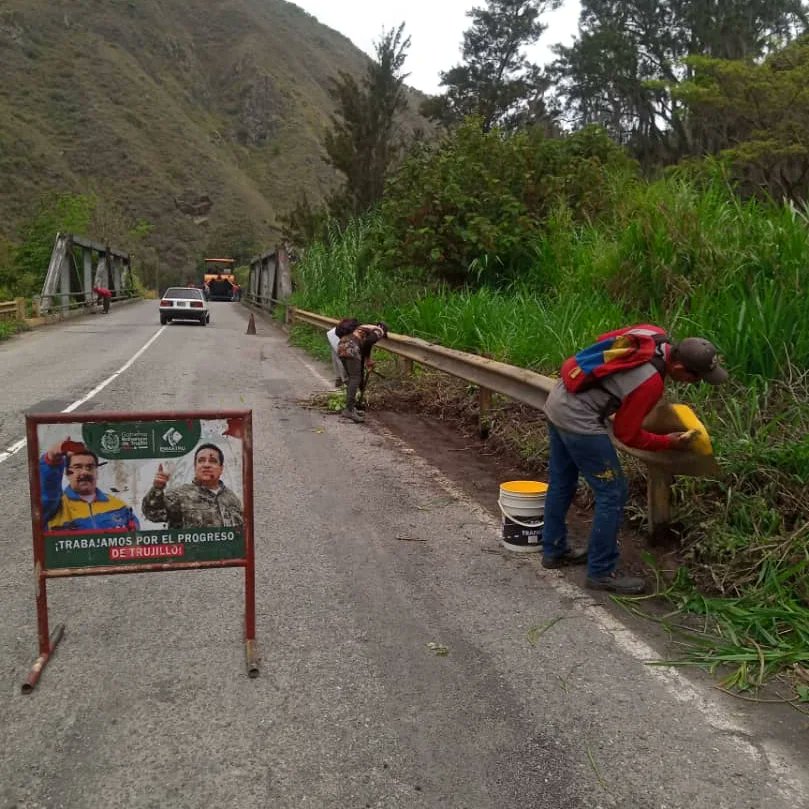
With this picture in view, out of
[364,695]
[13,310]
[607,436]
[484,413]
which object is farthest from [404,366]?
[13,310]

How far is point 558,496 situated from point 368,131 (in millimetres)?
22358

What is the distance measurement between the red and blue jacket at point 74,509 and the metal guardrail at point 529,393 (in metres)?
2.64

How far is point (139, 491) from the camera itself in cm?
338

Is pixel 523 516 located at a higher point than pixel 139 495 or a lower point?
lower

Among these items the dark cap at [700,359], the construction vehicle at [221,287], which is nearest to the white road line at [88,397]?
the dark cap at [700,359]

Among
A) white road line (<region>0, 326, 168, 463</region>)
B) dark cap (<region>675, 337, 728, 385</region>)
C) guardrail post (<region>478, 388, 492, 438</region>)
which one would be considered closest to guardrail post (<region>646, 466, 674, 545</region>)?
dark cap (<region>675, 337, 728, 385</region>)

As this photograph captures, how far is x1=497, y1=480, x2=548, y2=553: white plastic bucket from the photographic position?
192 inches

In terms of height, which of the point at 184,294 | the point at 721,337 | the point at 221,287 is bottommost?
the point at 221,287

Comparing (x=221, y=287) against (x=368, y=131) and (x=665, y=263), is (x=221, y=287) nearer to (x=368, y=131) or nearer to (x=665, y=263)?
(x=368, y=131)

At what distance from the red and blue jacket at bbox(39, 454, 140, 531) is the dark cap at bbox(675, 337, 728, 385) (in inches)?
106

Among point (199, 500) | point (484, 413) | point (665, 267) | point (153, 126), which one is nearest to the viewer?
point (199, 500)

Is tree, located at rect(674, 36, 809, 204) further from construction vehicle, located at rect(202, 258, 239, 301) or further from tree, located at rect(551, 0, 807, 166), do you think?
construction vehicle, located at rect(202, 258, 239, 301)

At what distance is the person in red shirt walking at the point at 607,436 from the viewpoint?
398 centimetres

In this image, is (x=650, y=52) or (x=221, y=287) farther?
(x=221, y=287)
